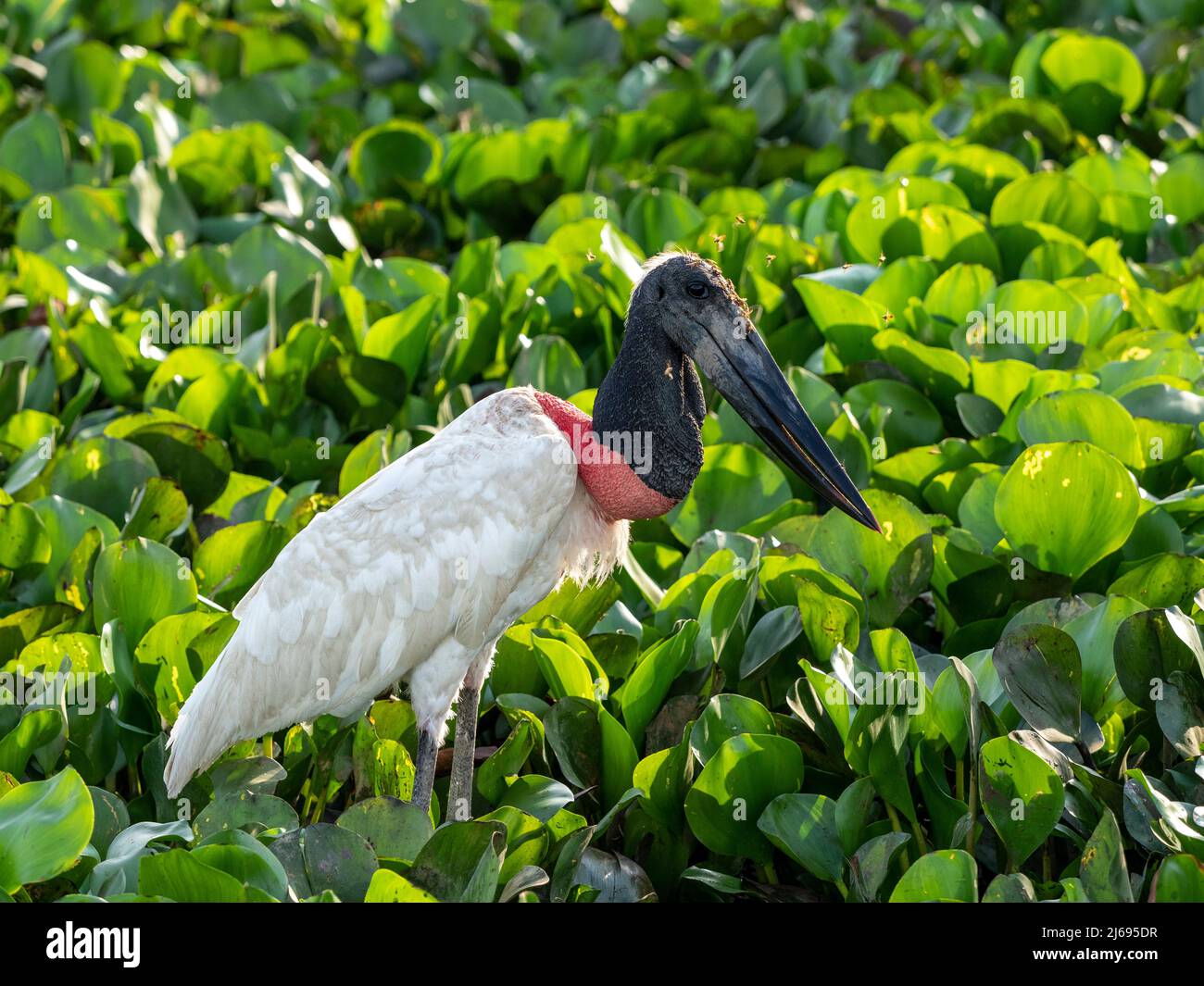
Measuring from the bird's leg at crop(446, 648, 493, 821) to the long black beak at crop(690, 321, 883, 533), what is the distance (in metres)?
1.07

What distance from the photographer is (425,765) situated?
4.83m

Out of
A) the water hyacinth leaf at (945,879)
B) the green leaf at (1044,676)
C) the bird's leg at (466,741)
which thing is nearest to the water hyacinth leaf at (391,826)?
the bird's leg at (466,741)

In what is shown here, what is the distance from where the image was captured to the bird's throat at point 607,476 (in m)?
4.87

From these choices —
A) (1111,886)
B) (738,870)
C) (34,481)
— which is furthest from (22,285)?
(1111,886)

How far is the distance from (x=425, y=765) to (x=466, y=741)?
0.84ft

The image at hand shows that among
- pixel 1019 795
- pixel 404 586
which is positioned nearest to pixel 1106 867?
pixel 1019 795

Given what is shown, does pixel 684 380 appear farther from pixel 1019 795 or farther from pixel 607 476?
pixel 1019 795

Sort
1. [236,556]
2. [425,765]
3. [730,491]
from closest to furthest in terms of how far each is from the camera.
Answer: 1. [425,765]
2. [236,556]
3. [730,491]

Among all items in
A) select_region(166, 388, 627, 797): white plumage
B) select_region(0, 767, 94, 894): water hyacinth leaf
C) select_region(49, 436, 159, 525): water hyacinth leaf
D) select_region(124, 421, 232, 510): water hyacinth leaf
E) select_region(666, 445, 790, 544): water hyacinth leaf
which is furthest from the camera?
select_region(124, 421, 232, 510): water hyacinth leaf

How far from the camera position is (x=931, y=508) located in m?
6.22

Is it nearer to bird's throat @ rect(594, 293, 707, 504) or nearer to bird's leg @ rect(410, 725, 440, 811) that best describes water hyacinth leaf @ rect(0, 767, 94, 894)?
bird's leg @ rect(410, 725, 440, 811)

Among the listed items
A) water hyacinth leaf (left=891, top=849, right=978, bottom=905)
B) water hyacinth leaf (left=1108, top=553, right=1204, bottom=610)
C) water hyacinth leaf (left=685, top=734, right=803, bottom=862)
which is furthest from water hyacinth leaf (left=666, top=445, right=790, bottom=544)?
water hyacinth leaf (left=891, top=849, right=978, bottom=905)

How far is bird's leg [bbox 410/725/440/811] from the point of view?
4.82 meters

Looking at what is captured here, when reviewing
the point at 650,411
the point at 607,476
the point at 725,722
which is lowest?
the point at 725,722
